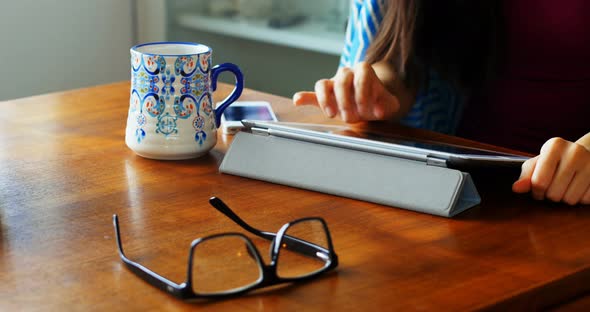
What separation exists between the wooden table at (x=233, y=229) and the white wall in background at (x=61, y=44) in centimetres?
169

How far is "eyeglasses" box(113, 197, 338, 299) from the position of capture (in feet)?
2.07

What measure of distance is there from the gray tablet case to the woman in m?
0.44

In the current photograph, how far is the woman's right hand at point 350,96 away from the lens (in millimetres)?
1098

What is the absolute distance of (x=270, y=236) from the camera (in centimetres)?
74

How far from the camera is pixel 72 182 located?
89 centimetres

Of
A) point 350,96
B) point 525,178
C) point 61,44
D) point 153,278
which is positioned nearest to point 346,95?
point 350,96

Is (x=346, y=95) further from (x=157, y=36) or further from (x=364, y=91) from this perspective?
(x=157, y=36)

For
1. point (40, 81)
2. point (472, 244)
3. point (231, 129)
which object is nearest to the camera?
point (472, 244)

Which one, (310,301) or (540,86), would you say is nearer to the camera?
(310,301)

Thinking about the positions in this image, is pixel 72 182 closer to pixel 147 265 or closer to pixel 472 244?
pixel 147 265

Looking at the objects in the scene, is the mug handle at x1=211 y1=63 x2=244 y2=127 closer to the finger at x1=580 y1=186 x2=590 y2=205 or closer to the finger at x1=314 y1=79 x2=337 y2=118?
the finger at x1=314 y1=79 x2=337 y2=118

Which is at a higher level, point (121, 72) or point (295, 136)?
point (295, 136)

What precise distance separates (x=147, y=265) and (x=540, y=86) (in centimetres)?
93

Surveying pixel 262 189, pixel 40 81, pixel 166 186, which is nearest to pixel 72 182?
pixel 166 186
